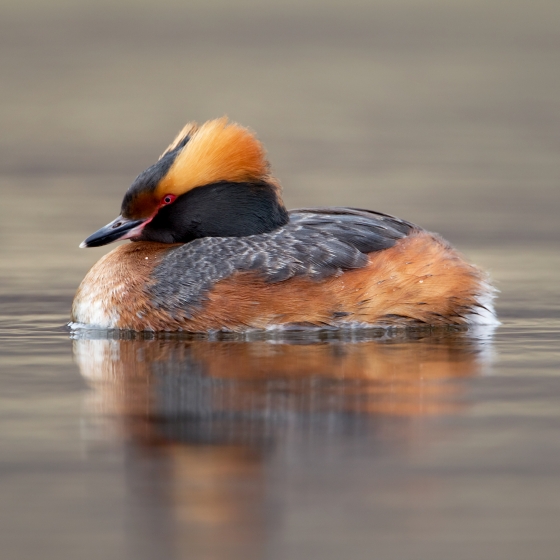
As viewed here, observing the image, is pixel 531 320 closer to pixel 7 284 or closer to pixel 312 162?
pixel 7 284

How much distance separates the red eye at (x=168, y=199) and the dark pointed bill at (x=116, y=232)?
192 mm

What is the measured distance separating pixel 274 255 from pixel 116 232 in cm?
122

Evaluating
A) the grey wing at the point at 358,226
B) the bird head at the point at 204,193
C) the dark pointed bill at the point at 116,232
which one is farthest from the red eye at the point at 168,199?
the grey wing at the point at 358,226

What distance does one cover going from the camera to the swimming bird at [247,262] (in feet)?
30.6

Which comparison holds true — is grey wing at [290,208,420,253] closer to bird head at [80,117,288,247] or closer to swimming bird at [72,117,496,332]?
swimming bird at [72,117,496,332]

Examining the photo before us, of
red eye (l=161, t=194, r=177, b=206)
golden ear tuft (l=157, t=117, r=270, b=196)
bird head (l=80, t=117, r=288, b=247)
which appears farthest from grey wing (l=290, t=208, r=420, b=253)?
red eye (l=161, t=194, r=177, b=206)

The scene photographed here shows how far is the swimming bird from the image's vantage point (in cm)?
931

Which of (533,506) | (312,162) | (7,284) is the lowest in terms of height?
(533,506)

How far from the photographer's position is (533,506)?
560cm

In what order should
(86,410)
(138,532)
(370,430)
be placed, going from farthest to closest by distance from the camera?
(86,410) < (370,430) < (138,532)

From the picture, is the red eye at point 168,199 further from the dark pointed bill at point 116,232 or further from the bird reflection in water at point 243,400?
the bird reflection in water at point 243,400

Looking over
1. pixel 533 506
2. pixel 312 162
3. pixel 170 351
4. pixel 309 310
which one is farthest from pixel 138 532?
pixel 312 162

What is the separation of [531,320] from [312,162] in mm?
8312

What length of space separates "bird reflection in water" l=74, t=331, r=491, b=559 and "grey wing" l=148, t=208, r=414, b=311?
0.40 m
